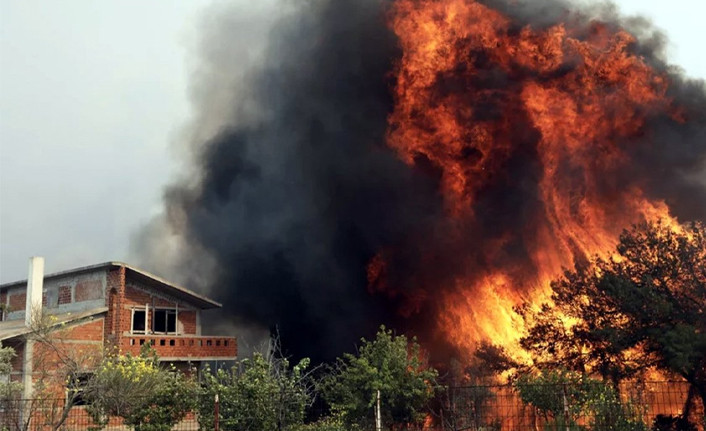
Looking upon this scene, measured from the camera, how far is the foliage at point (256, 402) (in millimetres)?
18719

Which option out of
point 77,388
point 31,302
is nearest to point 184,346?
point 31,302

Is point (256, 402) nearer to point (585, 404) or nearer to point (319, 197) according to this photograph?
point (585, 404)

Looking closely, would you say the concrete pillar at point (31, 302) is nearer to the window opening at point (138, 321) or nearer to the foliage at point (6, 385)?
the foliage at point (6, 385)

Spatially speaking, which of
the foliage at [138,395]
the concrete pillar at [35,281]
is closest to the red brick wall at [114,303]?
the concrete pillar at [35,281]

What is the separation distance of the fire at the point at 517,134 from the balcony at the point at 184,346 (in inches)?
361

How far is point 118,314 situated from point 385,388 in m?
15.9

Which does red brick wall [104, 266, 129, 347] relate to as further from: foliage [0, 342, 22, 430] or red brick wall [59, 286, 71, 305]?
foliage [0, 342, 22, 430]

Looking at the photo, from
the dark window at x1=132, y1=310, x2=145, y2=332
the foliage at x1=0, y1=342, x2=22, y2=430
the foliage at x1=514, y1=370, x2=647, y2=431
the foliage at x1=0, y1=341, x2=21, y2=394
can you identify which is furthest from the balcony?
the foliage at x1=514, y1=370, x2=647, y2=431

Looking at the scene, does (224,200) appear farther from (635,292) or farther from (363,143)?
(635,292)

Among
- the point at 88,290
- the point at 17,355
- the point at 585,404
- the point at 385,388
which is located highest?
the point at 88,290

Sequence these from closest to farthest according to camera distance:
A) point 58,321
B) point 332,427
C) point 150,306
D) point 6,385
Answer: point 6,385 < point 332,427 < point 58,321 < point 150,306

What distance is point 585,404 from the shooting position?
17.5m

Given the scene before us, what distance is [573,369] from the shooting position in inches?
998

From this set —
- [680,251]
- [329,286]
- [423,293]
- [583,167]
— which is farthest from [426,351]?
[680,251]
